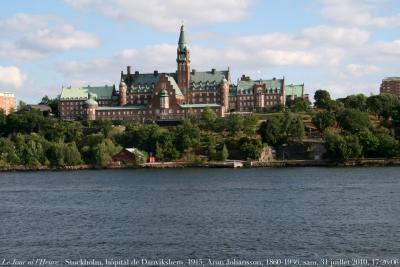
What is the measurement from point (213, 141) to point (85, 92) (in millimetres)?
52826

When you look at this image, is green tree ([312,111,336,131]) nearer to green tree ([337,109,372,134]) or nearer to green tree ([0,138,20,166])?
green tree ([337,109,372,134])

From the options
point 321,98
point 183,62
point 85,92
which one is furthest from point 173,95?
point 321,98

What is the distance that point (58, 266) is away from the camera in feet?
115

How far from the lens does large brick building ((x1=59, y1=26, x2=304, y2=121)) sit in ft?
479

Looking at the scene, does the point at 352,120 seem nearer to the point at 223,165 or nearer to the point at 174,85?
the point at 223,165

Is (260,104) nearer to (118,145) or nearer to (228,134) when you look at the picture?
(228,134)

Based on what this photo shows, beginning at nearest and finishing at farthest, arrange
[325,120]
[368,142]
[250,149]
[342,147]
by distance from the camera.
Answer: [342,147], [368,142], [250,149], [325,120]

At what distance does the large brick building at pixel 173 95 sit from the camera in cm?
14588

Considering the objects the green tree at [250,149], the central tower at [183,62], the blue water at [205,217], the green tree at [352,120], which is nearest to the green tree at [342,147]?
the green tree at [352,120]

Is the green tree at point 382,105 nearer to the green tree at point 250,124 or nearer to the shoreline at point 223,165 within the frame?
the green tree at point 250,124

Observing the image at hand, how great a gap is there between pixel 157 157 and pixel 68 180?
26293 millimetres

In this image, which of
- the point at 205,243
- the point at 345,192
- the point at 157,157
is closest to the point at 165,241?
the point at 205,243

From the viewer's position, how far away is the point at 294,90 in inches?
6339

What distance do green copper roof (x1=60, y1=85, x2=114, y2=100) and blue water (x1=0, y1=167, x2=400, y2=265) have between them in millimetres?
73596
